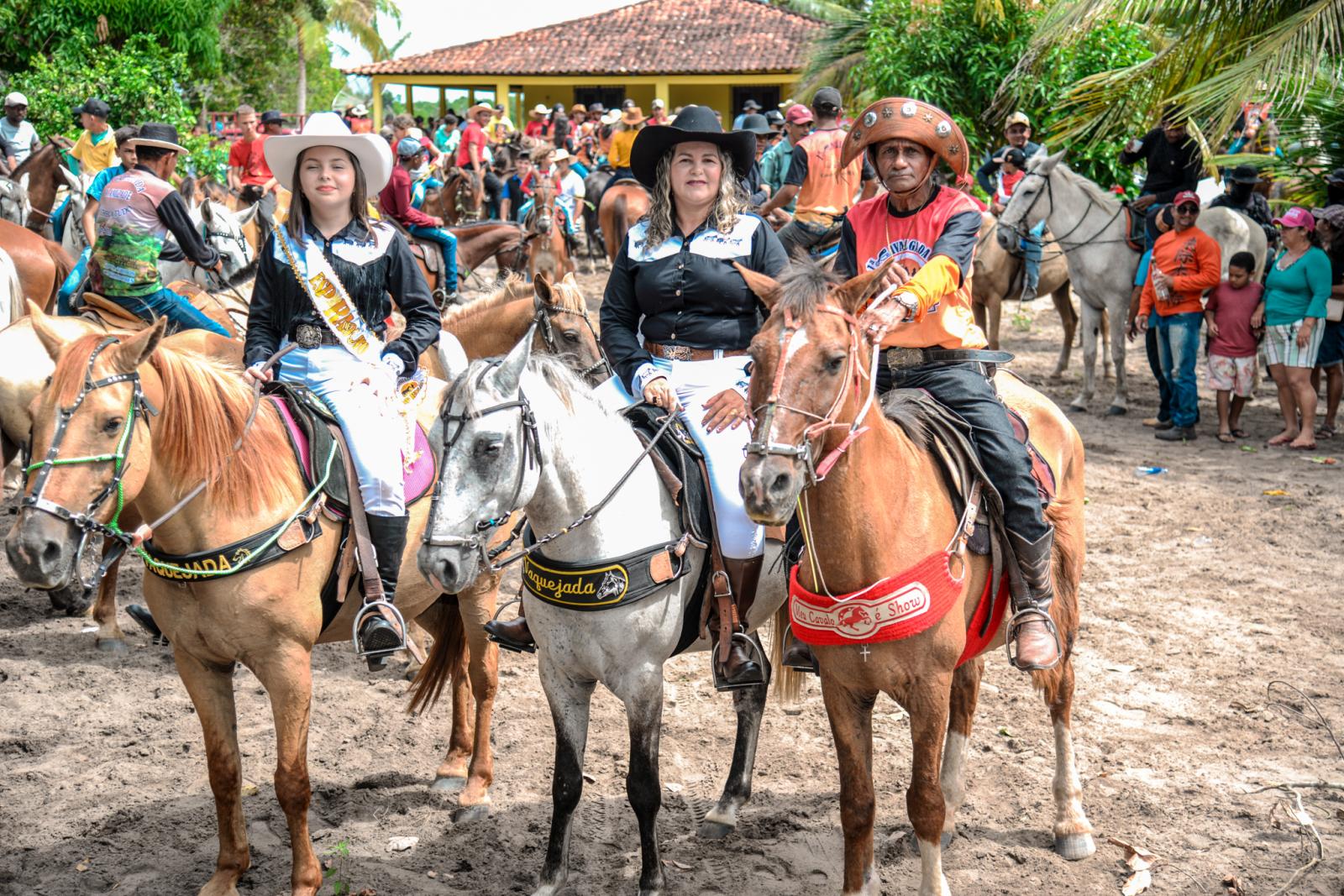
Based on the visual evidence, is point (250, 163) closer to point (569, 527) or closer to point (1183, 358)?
point (1183, 358)

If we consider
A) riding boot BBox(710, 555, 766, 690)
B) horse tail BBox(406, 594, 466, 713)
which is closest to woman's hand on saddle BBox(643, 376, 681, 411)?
riding boot BBox(710, 555, 766, 690)

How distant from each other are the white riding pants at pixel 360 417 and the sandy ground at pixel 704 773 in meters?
1.44

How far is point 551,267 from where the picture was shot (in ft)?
46.4

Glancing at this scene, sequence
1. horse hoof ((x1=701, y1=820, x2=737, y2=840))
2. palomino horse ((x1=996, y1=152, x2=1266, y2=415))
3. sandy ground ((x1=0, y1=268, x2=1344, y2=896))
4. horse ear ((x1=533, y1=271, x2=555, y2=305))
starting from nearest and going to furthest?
sandy ground ((x1=0, y1=268, x2=1344, y2=896))
horse hoof ((x1=701, y1=820, x2=737, y2=840))
horse ear ((x1=533, y1=271, x2=555, y2=305))
palomino horse ((x1=996, y1=152, x2=1266, y2=415))

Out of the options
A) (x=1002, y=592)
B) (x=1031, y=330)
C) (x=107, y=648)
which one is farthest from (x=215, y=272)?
(x=1031, y=330)

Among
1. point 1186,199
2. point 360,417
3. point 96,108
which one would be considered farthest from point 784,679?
point 96,108

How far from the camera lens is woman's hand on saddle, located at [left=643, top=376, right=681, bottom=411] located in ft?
14.4

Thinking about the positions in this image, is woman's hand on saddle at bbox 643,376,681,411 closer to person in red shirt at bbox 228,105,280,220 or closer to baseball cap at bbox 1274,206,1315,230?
baseball cap at bbox 1274,206,1315,230

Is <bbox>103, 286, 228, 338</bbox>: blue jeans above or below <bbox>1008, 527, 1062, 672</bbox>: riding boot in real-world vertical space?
above

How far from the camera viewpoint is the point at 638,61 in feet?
114

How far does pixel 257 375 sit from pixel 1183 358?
9.37m

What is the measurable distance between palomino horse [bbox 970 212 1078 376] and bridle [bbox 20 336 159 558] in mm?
10920

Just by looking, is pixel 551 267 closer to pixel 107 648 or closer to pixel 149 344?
pixel 107 648

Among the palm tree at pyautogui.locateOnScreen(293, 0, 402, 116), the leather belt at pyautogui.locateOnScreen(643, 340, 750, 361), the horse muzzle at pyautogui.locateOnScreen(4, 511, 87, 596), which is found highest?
the palm tree at pyautogui.locateOnScreen(293, 0, 402, 116)
